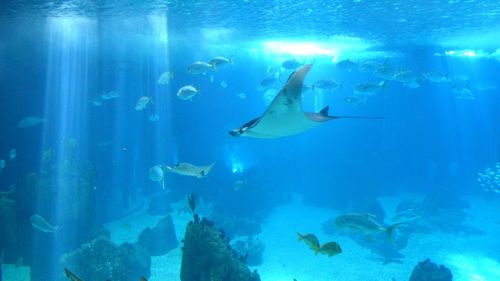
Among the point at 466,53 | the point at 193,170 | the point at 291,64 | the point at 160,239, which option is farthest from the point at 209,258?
the point at 466,53

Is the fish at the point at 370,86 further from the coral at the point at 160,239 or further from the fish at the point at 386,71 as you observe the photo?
the coral at the point at 160,239

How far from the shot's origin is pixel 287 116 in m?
4.27

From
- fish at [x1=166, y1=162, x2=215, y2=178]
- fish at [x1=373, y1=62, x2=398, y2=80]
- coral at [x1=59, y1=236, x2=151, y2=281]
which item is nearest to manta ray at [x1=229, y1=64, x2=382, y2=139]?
fish at [x1=166, y1=162, x2=215, y2=178]

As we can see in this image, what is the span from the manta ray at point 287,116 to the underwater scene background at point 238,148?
0.03 meters

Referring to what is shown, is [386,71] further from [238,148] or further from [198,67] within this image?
[238,148]

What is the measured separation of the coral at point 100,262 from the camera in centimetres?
966

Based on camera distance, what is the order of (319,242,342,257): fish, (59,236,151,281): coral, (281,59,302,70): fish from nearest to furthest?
(319,242,342,257): fish < (59,236,151,281): coral < (281,59,302,70): fish

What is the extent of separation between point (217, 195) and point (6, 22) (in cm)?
1358

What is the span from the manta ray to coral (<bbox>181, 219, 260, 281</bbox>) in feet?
9.89

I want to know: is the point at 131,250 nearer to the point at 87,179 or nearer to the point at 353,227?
the point at 87,179

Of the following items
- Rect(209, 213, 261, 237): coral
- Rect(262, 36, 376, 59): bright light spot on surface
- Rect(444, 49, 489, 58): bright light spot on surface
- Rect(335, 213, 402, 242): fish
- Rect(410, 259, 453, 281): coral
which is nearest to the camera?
Rect(335, 213, 402, 242): fish

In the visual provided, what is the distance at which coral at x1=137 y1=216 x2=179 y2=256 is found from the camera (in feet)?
43.1

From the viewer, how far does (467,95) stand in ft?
58.0

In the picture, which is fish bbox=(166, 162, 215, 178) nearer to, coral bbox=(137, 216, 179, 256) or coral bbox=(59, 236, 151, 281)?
coral bbox=(59, 236, 151, 281)
